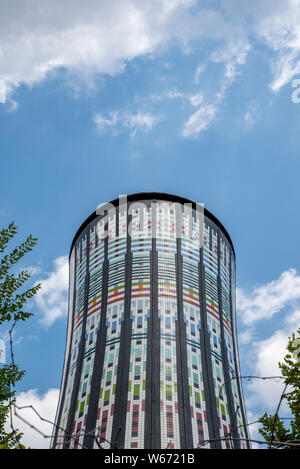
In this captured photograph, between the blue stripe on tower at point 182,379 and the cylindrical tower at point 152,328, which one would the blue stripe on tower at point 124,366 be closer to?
the cylindrical tower at point 152,328

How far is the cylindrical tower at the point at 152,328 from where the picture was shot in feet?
113

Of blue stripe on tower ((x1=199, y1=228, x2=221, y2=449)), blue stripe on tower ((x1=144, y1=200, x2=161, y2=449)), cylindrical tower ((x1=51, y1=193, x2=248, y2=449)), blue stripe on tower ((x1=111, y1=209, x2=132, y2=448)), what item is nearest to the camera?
blue stripe on tower ((x1=144, y1=200, x2=161, y2=449))

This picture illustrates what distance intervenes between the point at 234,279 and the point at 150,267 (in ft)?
36.5

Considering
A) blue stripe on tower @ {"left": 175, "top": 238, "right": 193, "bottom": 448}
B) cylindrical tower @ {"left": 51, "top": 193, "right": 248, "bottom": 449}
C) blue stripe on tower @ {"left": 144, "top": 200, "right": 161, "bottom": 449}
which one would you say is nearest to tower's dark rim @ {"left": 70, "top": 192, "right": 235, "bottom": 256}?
cylindrical tower @ {"left": 51, "top": 193, "right": 248, "bottom": 449}

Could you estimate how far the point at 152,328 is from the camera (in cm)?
4028

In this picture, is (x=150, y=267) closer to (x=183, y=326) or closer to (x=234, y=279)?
(x=183, y=326)

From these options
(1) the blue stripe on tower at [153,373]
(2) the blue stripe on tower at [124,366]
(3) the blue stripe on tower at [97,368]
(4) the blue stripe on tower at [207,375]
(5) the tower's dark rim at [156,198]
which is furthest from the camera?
(5) the tower's dark rim at [156,198]

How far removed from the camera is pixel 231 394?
1430 inches

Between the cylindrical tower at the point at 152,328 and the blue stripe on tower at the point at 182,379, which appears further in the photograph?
the cylindrical tower at the point at 152,328

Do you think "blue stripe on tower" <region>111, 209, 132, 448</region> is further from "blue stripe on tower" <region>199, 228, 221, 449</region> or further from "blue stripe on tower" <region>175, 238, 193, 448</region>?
"blue stripe on tower" <region>199, 228, 221, 449</region>

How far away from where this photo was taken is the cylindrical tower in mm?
34469

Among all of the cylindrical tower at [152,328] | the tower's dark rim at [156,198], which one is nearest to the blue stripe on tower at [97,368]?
the cylindrical tower at [152,328]

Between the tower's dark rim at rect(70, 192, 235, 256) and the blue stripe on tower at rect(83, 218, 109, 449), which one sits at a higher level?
the tower's dark rim at rect(70, 192, 235, 256)

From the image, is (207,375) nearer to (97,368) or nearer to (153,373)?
(153,373)
